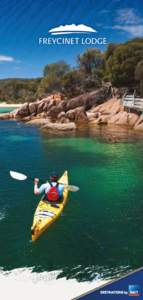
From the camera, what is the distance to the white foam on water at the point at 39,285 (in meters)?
8.77

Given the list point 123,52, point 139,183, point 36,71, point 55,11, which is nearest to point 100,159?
point 139,183

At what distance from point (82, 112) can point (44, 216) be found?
85.0 feet

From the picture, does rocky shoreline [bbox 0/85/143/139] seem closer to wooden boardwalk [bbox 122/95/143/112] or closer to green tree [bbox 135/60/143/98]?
wooden boardwalk [bbox 122/95/143/112]

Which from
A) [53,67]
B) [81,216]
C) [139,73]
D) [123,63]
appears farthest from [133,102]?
[81,216]

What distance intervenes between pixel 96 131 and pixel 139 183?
544 inches

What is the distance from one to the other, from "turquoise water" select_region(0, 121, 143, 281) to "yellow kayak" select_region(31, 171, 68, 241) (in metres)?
0.26

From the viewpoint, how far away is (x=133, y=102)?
31.4 metres

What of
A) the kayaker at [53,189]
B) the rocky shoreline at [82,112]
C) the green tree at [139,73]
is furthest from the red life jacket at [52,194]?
the green tree at [139,73]

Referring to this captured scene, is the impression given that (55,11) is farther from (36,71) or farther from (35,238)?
(35,238)

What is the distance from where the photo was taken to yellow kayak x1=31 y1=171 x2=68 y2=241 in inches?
429

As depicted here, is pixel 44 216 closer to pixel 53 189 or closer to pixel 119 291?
pixel 53 189

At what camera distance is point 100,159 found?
19.6 meters

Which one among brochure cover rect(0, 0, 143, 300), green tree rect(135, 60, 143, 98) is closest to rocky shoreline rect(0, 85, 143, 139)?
green tree rect(135, 60, 143, 98)

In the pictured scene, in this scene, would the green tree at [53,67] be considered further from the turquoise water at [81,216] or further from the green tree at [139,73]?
the green tree at [139,73]
